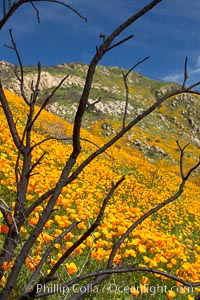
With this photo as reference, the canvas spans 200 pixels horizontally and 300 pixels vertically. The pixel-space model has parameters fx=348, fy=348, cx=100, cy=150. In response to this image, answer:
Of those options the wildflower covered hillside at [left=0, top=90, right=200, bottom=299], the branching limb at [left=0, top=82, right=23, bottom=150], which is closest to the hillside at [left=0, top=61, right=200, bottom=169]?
the wildflower covered hillside at [left=0, top=90, right=200, bottom=299]

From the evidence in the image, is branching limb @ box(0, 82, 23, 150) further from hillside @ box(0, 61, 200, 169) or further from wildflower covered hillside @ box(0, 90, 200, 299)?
hillside @ box(0, 61, 200, 169)

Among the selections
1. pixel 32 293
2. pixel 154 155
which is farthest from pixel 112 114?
pixel 32 293

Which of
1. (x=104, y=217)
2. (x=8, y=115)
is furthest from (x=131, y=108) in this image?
(x=8, y=115)

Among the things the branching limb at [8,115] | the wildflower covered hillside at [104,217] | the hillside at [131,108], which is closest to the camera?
the branching limb at [8,115]

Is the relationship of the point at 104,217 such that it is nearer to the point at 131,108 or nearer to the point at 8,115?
the point at 8,115

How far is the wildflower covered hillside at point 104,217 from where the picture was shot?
5.02m

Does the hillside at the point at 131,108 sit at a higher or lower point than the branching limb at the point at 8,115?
higher

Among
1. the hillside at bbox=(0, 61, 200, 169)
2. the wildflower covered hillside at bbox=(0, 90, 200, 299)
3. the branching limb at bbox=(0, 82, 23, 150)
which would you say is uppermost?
the hillside at bbox=(0, 61, 200, 169)

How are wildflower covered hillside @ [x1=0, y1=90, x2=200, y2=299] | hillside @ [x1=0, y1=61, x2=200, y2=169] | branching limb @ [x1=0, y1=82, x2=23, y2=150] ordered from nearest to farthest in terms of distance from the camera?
branching limb @ [x1=0, y1=82, x2=23, y2=150] < wildflower covered hillside @ [x1=0, y1=90, x2=200, y2=299] < hillside @ [x1=0, y1=61, x2=200, y2=169]

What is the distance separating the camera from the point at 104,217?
321 inches

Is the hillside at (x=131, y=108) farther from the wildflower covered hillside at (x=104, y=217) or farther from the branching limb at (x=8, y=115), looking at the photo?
the branching limb at (x=8, y=115)

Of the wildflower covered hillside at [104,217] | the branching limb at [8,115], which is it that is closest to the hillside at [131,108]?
the wildflower covered hillside at [104,217]

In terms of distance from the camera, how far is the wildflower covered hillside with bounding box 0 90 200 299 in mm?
5016

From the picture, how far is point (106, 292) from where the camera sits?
4809mm
